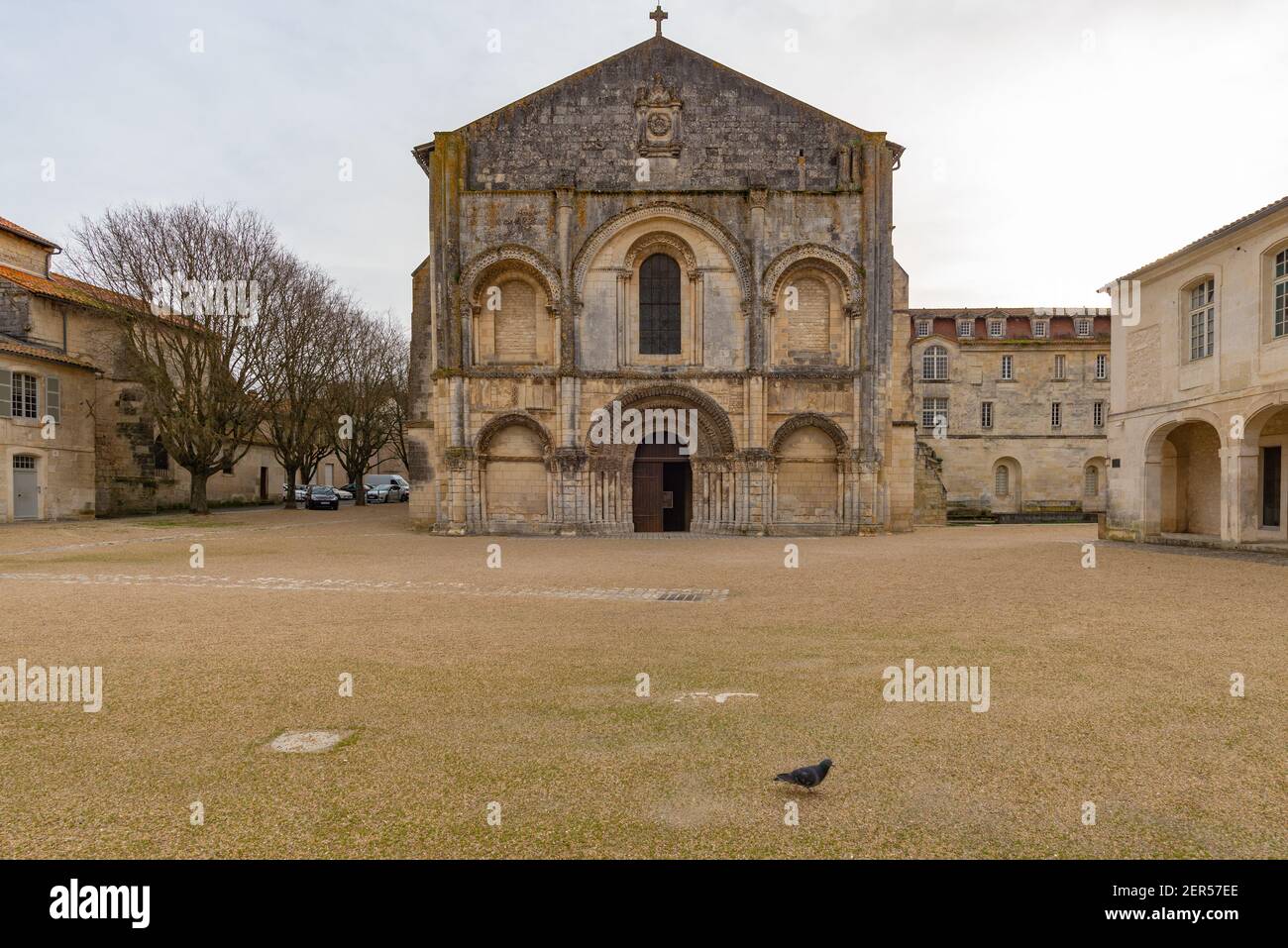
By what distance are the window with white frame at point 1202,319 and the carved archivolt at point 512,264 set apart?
18.3 metres

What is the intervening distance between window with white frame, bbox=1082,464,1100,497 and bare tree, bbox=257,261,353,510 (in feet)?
144

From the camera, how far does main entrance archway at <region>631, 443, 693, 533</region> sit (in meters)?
25.6

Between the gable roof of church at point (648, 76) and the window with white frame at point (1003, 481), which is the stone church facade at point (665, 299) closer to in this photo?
the gable roof of church at point (648, 76)

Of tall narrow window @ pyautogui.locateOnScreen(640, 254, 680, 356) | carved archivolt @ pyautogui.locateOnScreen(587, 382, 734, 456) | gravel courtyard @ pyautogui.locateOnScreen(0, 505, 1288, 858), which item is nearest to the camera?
gravel courtyard @ pyautogui.locateOnScreen(0, 505, 1288, 858)

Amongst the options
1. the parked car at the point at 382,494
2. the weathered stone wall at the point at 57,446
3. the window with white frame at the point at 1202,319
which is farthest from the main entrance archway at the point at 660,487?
the parked car at the point at 382,494

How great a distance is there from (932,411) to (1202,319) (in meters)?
26.6

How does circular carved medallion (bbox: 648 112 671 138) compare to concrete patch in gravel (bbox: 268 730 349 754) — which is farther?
circular carved medallion (bbox: 648 112 671 138)

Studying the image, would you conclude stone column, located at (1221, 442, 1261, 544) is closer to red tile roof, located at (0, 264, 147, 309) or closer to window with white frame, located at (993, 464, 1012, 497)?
window with white frame, located at (993, 464, 1012, 497)

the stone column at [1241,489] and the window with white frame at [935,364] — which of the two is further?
the window with white frame at [935,364]

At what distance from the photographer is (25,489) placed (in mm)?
28141

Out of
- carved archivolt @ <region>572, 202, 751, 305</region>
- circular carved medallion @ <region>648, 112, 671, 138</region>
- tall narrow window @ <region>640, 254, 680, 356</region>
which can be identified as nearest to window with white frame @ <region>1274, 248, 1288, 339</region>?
carved archivolt @ <region>572, 202, 751, 305</region>

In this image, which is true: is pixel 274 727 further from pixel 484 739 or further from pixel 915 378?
pixel 915 378

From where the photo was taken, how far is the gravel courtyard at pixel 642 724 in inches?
144

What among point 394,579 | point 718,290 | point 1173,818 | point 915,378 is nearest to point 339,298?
point 718,290
